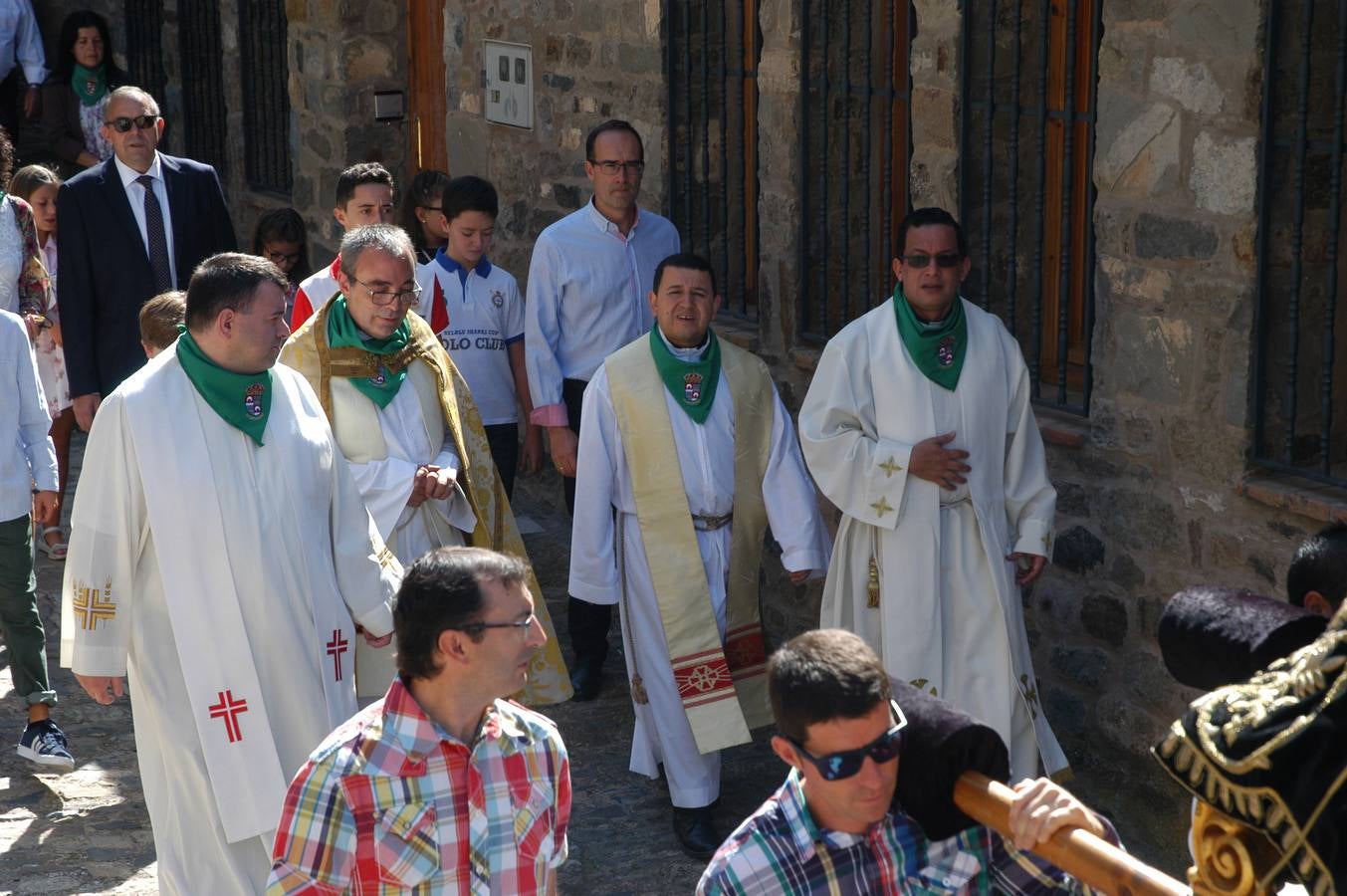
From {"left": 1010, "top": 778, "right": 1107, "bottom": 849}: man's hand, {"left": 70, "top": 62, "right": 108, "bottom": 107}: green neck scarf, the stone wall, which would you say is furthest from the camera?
{"left": 70, "top": 62, "right": 108, "bottom": 107}: green neck scarf

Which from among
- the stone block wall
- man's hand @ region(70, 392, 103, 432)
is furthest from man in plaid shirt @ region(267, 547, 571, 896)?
the stone block wall

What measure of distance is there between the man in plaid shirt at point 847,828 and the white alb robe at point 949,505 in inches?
101

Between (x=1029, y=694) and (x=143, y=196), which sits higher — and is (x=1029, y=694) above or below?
below

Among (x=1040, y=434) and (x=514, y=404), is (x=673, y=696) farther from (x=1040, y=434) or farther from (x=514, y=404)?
(x=514, y=404)

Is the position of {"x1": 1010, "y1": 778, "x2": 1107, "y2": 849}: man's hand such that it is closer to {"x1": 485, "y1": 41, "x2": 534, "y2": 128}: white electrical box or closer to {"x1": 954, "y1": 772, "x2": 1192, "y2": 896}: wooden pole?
{"x1": 954, "y1": 772, "x2": 1192, "y2": 896}: wooden pole

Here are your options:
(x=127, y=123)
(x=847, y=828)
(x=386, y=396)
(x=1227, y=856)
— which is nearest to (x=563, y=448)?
(x=386, y=396)

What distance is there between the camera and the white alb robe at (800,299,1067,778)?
5383 millimetres

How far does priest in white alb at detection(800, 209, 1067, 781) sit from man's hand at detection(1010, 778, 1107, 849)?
295cm

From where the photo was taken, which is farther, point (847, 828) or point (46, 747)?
point (46, 747)

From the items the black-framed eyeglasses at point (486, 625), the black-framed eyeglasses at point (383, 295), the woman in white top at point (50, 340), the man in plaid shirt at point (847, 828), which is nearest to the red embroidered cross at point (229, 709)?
the black-framed eyeglasses at point (383, 295)

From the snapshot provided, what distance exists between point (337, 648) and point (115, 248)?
3.28 m

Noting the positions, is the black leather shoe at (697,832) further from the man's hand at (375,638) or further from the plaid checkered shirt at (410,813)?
the plaid checkered shirt at (410,813)

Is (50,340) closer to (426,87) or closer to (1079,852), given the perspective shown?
(426,87)

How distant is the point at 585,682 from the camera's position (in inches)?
273
